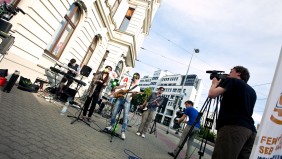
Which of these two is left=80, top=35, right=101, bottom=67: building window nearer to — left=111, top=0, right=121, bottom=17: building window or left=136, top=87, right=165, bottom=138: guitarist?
left=111, top=0, right=121, bottom=17: building window

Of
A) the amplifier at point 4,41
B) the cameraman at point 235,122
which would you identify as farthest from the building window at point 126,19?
the cameraman at point 235,122

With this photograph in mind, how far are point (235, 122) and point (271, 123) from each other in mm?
1144

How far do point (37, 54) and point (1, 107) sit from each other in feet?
17.0

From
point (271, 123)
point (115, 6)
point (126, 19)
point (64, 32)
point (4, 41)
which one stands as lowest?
point (271, 123)

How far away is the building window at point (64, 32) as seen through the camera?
10898 millimetres

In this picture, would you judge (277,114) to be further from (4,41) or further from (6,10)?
(6,10)

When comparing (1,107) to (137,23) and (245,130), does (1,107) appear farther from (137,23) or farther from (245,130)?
(137,23)

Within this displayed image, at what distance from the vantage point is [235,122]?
2795 millimetres

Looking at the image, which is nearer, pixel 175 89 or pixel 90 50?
pixel 90 50

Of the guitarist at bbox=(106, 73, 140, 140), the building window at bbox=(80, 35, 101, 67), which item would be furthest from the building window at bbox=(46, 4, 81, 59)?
the guitarist at bbox=(106, 73, 140, 140)

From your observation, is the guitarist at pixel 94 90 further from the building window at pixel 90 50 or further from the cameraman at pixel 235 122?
the building window at pixel 90 50

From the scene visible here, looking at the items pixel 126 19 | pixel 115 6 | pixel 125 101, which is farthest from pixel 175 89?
pixel 125 101

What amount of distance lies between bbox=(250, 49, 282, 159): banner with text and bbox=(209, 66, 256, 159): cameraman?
1012 mm

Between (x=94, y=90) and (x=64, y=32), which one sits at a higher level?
(x=64, y=32)
